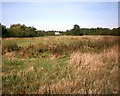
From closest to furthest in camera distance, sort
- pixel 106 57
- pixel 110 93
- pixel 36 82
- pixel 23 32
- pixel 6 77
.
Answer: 1. pixel 110 93
2. pixel 36 82
3. pixel 6 77
4. pixel 106 57
5. pixel 23 32

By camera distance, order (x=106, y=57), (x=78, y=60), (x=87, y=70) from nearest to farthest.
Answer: (x=87, y=70) → (x=78, y=60) → (x=106, y=57)

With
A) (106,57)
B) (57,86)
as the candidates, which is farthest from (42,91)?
(106,57)

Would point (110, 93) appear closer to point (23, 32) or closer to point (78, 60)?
point (78, 60)

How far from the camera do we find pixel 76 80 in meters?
Answer: 5.46

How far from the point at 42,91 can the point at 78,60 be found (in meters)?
3.05

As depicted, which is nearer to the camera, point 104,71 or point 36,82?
point 36,82

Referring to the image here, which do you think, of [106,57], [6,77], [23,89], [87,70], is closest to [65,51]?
[106,57]

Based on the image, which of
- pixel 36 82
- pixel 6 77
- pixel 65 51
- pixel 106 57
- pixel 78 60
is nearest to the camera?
pixel 36 82

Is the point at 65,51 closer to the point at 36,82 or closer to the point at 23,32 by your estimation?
the point at 36,82

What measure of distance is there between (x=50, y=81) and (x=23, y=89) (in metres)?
0.88

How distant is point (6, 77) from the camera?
19.4 feet

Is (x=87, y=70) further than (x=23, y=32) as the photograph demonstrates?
No

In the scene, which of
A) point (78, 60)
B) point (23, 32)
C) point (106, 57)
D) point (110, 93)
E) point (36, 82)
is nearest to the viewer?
point (110, 93)

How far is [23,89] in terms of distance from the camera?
496 cm
